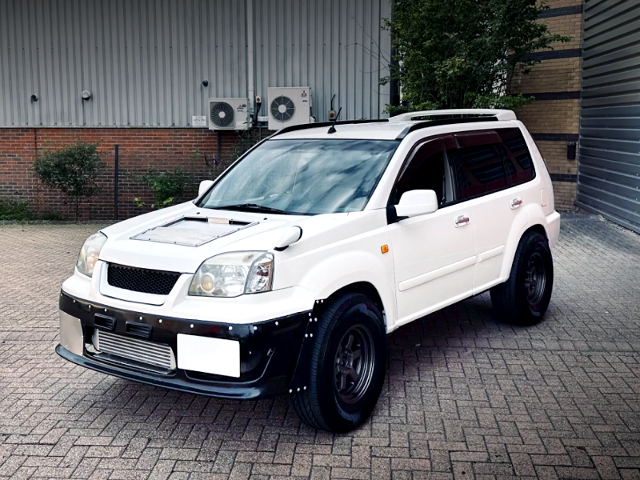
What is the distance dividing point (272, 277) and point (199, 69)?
1175 centimetres

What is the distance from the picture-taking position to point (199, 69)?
15.1m

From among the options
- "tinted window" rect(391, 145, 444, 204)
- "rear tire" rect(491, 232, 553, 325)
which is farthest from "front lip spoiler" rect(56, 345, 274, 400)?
"rear tire" rect(491, 232, 553, 325)

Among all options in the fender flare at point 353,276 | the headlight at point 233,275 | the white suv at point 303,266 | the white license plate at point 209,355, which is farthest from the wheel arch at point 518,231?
the white license plate at point 209,355

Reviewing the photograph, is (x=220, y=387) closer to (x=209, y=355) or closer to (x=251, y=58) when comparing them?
(x=209, y=355)

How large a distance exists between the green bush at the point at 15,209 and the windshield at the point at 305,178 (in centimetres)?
1078

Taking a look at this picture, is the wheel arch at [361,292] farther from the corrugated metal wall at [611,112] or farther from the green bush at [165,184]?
the green bush at [165,184]

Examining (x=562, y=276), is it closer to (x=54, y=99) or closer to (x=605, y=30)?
(x=605, y=30)

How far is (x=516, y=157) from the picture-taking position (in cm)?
671

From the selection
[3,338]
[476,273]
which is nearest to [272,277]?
[476,273]

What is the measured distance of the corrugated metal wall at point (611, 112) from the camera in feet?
39.9

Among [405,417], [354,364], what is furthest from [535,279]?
[354,364]

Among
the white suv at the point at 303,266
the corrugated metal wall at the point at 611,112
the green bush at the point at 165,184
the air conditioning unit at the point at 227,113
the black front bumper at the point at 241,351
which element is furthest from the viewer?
the air conditioning unit at the point at 227,113

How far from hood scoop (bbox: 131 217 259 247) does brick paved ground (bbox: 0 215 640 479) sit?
1168 millimetres

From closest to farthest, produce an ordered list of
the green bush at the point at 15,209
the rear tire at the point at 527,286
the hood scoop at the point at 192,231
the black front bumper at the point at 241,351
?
the black front bumper at the point at 241,351, the hood scoop at the point at 192,231, the rear tire at the point at 527,286, the green bush at the point at 15,209
